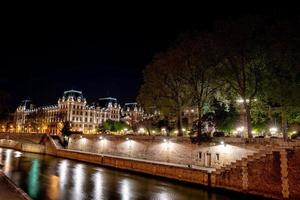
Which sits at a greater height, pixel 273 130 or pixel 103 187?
pixel 273 130

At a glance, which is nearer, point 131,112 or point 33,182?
point 33,182

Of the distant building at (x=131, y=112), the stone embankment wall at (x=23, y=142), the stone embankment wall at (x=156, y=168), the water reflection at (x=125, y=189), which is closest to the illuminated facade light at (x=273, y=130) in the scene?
the stone embankment wall at (x=156, y=168)

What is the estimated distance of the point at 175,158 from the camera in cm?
3597

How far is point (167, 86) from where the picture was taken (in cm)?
4247

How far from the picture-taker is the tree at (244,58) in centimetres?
3148

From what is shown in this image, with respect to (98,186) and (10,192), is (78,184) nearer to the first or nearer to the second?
(98,186)

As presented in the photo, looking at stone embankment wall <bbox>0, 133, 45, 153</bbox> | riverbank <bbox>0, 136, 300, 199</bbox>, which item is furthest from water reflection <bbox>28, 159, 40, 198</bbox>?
stone embankment wall <bbox>0, 133, 45, 153</bbox>

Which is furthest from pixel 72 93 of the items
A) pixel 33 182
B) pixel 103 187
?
pixel 103 187

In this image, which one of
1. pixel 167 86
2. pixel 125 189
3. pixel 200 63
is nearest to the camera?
pixel 125 189

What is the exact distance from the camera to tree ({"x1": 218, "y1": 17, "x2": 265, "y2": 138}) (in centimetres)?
3148

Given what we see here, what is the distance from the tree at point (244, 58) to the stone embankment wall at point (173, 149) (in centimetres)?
314

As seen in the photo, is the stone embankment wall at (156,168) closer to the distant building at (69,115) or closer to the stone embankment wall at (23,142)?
the stone embankment wall at (23,142)

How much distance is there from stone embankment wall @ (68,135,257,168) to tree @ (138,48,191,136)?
180 inches

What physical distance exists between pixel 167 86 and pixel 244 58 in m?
12.7
